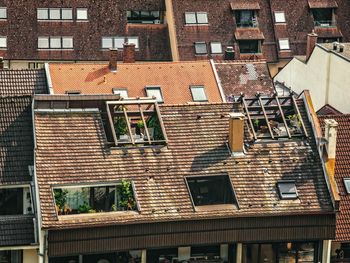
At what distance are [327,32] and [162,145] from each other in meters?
51.2

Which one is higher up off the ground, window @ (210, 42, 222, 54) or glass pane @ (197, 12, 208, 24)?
glass pane @ (197, 12, 208, 24)

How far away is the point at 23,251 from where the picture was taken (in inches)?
2825

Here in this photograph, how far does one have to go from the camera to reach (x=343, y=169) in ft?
263

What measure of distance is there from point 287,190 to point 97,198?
34.0 ft

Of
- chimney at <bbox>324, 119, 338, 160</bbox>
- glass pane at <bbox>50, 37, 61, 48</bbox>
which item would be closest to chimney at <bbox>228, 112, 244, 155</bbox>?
chimney at <bbox>324, 119, 338, 160</bbox>

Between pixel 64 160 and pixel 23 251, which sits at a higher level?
pixel 64 160

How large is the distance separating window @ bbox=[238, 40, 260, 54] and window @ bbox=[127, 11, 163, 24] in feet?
24.5

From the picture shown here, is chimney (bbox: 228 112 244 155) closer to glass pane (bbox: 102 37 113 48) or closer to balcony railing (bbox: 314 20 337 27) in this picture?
glass pane (bbox: 102 37 113 48)

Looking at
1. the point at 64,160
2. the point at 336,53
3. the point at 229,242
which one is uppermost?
the point at 336,53

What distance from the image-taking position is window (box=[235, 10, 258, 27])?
122m

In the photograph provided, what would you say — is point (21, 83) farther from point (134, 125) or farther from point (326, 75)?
point (326, 75)

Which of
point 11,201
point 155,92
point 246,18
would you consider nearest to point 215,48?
point 246,18

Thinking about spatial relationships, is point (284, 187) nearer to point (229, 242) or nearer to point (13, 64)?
point (229, 242)

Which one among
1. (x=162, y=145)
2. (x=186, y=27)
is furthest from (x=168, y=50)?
(x=162, y=145)
